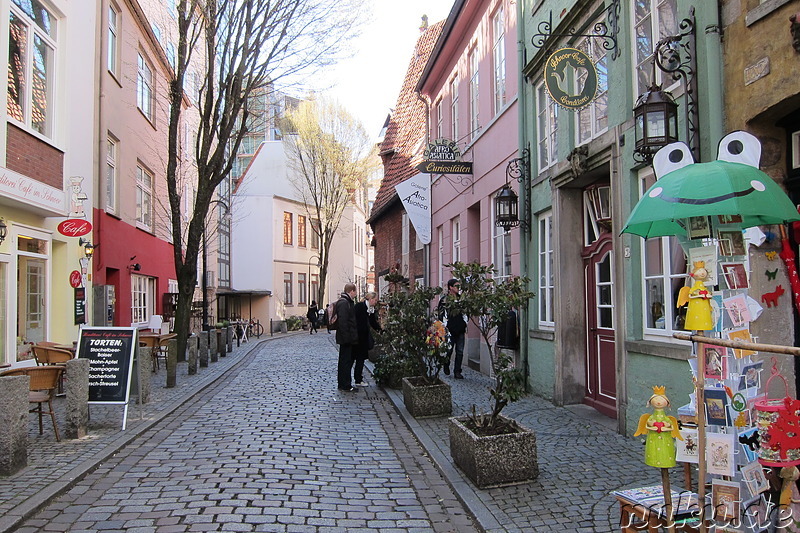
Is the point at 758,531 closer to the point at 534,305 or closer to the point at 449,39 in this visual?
the point at 534,305

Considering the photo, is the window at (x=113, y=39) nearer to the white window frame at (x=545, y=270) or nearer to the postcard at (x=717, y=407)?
the white window frame at (x=545, y=270)

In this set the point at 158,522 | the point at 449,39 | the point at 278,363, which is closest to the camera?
the point at 158,522

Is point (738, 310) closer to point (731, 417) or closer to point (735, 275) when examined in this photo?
point (735, 275)

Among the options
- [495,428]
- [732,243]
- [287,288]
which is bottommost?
[495,428]

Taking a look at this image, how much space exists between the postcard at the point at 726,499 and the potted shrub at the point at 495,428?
6.40 feet

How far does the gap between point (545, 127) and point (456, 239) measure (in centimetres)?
621

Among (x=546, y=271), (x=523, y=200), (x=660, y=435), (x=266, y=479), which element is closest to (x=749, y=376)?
(x=660, y=435)

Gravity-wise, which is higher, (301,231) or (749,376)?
(301,231)

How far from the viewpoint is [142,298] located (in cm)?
1859

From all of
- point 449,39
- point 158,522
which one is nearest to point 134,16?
point 449,39

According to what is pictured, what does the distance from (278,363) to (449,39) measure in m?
9.22

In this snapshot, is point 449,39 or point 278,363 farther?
point 278,363

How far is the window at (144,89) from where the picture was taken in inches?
706

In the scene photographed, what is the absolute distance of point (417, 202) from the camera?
17375mm
